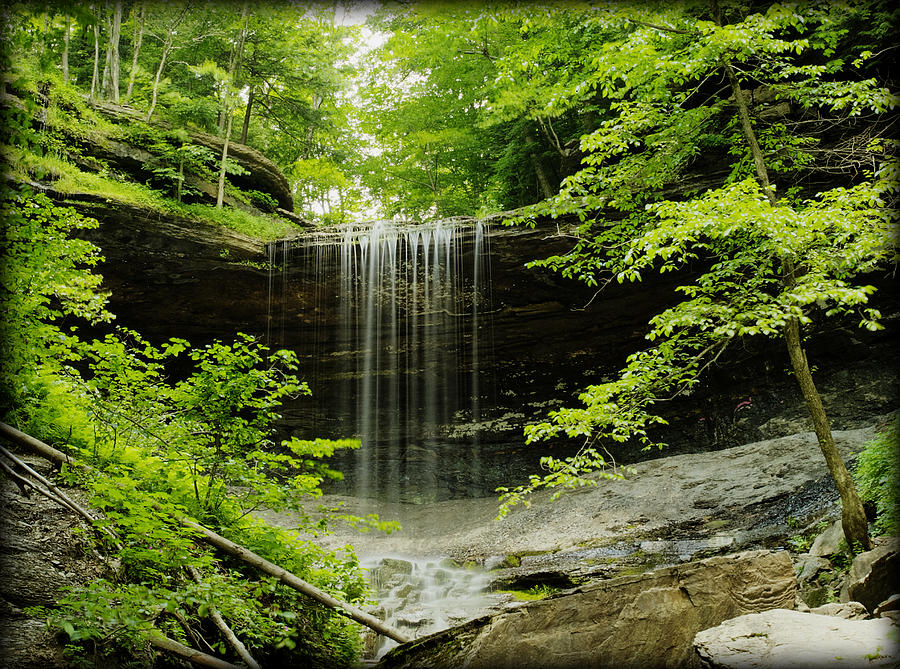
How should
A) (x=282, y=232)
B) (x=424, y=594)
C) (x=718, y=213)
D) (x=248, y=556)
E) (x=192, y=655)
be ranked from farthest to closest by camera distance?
(x=282, y=232) → (x=424, y=594) → (x=718, y=213) → (x=248, y=556) → (x=192, y=655)

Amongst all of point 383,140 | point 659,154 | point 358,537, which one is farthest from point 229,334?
point 659,154

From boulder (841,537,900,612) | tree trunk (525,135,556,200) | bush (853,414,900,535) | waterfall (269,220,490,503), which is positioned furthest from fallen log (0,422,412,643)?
tree trunk (525,135,556,200)

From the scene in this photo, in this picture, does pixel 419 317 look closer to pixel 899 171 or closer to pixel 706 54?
pixel 706 54

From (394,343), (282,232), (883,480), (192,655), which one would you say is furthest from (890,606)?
(282,232)

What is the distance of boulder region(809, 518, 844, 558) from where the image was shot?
550cm

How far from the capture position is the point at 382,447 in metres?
14.5

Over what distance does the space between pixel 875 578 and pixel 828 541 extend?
158 centimetres

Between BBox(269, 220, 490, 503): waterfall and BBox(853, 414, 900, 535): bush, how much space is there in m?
7.86

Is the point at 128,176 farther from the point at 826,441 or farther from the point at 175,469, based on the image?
the point at 826,441

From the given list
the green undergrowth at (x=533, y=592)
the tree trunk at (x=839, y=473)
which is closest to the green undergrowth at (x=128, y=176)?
the green undergrowth at (x=533, y=592)

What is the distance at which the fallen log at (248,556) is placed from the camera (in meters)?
3.61

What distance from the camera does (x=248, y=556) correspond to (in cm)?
383

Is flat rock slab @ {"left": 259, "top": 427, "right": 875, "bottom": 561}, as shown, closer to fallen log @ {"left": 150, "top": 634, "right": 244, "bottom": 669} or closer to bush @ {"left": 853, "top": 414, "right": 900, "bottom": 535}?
bush @ {"left": 853, "top": 414, "right": 900, "bottom": 535}

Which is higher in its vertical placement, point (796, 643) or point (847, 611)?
point (796, 643)
